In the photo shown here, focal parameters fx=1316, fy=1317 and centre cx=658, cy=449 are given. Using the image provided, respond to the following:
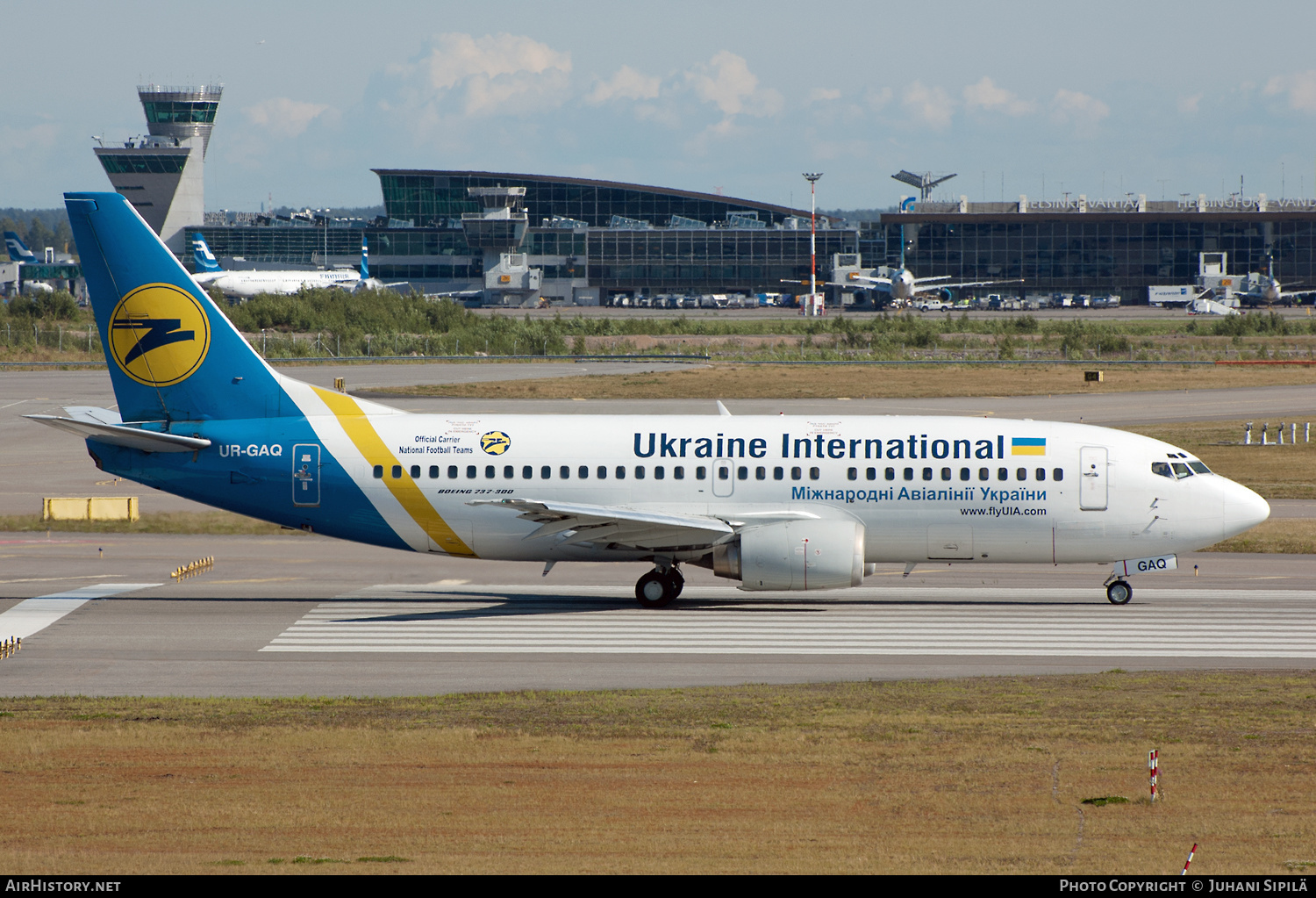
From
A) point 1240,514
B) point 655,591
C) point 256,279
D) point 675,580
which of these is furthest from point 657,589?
point 256,279

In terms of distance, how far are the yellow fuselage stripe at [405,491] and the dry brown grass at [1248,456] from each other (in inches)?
1292

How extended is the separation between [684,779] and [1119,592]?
18.9m

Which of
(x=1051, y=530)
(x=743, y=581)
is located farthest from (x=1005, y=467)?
(x=743, y=581)

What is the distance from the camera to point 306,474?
31.7 m

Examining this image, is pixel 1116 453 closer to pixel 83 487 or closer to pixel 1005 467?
pixel 1005 467

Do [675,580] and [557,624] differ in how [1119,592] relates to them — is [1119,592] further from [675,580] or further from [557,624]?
[557,624]

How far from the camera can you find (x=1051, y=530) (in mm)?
31609

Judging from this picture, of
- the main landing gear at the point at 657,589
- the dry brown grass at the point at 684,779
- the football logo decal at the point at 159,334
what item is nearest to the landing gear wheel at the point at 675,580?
the main landing gear at the point at 657,589

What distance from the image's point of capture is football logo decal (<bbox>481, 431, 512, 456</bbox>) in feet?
105

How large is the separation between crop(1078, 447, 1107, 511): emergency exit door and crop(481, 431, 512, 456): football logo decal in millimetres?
13857

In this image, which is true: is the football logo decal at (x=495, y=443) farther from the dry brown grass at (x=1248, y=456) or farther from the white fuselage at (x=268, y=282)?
the white fuselage at (x=268, y=282)

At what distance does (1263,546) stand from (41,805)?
35791mm

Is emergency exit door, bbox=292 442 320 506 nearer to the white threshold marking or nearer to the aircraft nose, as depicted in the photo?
the white threshold marking

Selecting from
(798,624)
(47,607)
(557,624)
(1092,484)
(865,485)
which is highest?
(865,485)
